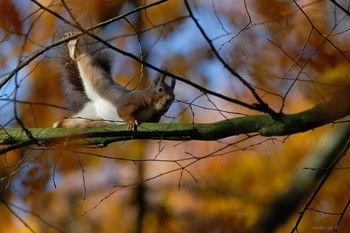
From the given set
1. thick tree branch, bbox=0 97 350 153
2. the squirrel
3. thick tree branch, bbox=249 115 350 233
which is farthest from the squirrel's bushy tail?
thick tree branch, bbox=249 115 350 233

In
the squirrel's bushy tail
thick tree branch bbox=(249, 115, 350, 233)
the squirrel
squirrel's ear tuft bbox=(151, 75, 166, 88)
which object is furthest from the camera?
the squirrel's bushy tail

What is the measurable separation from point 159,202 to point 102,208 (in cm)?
93

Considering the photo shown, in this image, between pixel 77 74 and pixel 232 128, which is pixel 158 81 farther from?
pixel 232 128

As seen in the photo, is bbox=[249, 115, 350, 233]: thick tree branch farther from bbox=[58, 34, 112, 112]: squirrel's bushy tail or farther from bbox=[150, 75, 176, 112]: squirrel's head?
bbox=[58, 34, 112, 112]: squirrel's bushy tail

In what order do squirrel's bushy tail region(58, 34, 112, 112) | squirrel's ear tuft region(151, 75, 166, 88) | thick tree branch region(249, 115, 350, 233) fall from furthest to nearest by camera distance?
squirrel's bushy tail region(58, 34, 112, 112) < squirrel's ear tuft region(151, 75, 166, 88) < thick tree branch region(249, 115, 350, 233)

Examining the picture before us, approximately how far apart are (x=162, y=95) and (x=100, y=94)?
0.53 meters

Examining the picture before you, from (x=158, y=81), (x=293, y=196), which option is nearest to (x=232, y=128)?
(x=293, y=196)

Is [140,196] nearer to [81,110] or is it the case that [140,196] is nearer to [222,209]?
[222,209]

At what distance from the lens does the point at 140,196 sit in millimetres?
5707

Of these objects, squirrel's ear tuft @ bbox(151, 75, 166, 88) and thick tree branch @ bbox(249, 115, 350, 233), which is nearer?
thick tree branch @ bbox(249, 115, 350, 233)

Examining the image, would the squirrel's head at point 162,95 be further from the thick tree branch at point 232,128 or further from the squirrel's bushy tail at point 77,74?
the thick tree branch at point 232,128

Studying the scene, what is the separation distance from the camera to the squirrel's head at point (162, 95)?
4164 millimetres

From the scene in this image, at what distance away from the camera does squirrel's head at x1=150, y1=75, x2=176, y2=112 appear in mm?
4164

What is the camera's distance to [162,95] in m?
4.19
